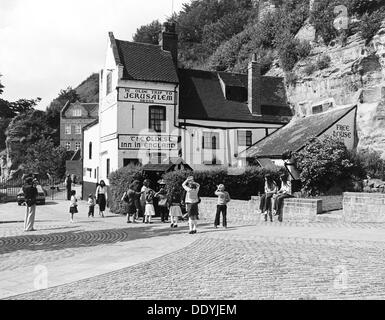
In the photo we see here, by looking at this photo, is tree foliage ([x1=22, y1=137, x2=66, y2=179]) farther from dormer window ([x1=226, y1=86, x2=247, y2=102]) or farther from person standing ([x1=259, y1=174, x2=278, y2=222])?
person standing ([x1=259, y1=174, x2=278, y2=222])

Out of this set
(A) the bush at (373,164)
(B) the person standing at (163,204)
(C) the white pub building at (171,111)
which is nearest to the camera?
(B) the person standing at (163,204)

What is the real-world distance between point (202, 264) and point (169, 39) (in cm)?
2558

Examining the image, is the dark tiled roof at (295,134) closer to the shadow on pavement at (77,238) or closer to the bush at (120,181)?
the bush at (120,181)

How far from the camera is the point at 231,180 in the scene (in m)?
22.7

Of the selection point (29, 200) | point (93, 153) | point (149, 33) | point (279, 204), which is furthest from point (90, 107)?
point (279, 204)

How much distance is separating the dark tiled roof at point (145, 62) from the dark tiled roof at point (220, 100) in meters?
1.93

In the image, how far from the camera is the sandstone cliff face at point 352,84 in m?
24.4

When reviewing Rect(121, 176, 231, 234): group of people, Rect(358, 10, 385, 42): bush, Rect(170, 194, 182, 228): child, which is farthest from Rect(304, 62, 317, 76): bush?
Rect(170, 194, 182, 228): child

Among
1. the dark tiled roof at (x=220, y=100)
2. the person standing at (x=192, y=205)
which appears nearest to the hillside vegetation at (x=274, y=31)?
the dark tiled roof at (x=220, y=100)

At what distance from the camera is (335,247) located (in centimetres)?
996

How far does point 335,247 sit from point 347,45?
2216cm

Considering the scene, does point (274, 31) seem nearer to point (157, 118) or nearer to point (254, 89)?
point (254, 89)
